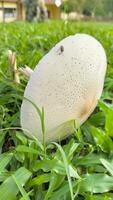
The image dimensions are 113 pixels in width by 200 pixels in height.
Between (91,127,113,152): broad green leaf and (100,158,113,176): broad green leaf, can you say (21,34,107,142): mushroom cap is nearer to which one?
(91,127,113,152): broad green leaf

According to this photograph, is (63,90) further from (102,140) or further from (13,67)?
(13,67)

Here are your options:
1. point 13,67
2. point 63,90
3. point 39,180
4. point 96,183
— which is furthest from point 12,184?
point 13,67

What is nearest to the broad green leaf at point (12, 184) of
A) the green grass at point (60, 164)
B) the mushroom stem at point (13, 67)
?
the green grass at point (60, 164)

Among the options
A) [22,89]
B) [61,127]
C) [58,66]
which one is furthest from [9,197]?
[22,89]

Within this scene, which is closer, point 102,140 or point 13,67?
point 102,140

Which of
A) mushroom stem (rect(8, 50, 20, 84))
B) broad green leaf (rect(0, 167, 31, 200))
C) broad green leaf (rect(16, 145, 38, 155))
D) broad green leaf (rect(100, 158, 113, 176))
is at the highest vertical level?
mushroom stem (rect(8, 50, 20, 84))

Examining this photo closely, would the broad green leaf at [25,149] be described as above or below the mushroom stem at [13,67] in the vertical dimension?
below

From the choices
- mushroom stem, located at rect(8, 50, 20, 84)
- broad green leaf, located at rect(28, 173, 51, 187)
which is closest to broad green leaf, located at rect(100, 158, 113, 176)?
broad green leaf, located at rect(28, 173, 51, 187)

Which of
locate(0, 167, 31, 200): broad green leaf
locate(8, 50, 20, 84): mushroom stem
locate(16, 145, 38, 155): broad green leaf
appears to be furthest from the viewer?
locate(8, 50, 20, 84): mushroom stem

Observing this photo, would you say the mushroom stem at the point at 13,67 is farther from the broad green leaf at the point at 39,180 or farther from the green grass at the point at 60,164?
the broad green leaf at the point at 39,180
